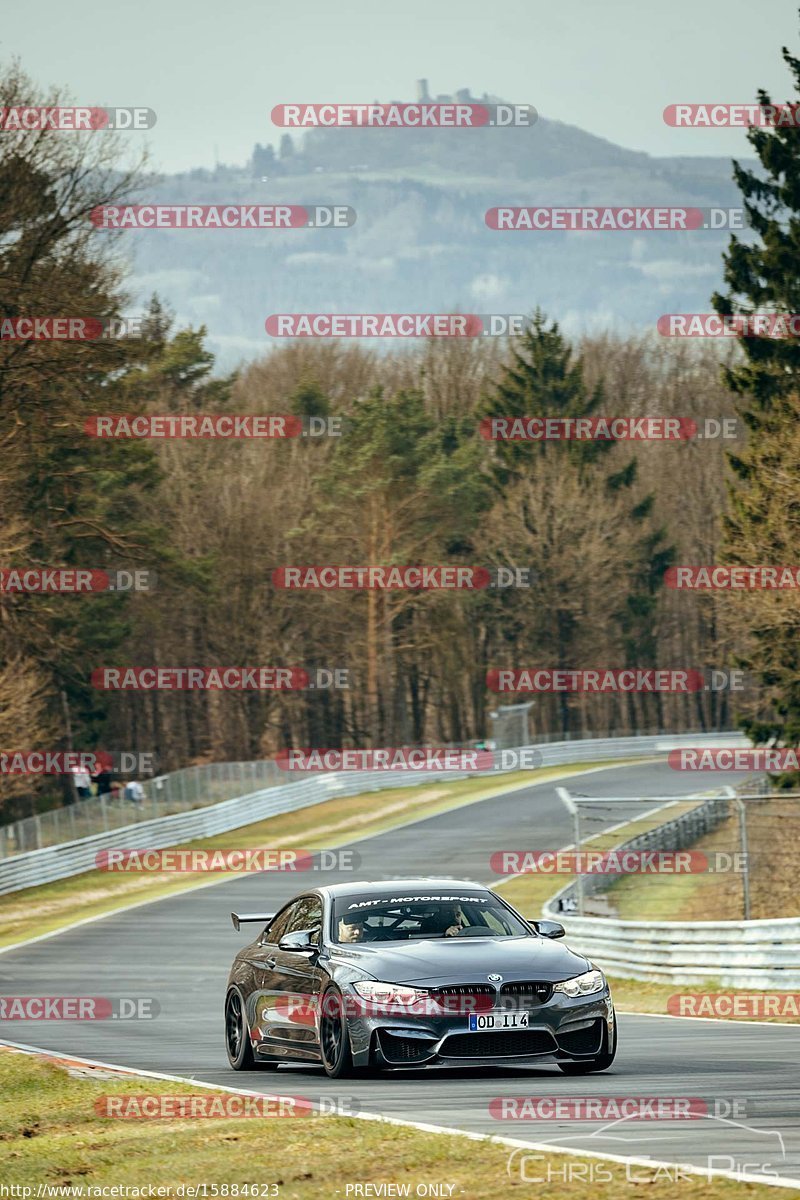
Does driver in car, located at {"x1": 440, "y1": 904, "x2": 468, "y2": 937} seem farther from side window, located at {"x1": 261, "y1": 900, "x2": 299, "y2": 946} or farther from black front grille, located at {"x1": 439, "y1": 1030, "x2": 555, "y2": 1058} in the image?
side window, located at {"x1": 261, "y1": 900, "x2": 299, "y2": 946}

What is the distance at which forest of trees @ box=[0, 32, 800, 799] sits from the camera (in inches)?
1638

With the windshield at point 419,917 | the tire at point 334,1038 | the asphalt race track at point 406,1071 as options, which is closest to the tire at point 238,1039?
the asphalt race track at point 406,1071

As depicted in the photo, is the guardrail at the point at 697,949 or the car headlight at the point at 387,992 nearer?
the car headlight at the point at 387,992

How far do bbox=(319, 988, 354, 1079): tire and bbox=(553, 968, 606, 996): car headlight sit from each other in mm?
1347

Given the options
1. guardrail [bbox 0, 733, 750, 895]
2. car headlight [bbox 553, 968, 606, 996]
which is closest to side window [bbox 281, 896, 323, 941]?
car headlight [bbox 553, 968, 606, 996]

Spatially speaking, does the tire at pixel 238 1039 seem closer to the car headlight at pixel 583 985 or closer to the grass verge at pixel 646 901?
the car headlight at pixel 583 985

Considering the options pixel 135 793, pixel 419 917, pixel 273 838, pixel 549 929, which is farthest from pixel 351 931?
pixel 273 838

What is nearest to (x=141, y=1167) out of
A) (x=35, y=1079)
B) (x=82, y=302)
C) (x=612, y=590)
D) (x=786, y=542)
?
(x=35, y=1079)

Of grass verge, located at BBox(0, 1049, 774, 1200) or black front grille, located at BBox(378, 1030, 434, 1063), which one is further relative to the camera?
black front grille, located at BBox(378, 1030, 434, 1063)

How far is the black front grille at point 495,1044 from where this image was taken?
1132cm

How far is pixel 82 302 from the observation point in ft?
138

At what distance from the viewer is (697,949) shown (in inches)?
844

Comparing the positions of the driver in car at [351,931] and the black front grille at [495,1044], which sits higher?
the driver in car at [351,931]

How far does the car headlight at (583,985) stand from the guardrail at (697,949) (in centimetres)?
770
